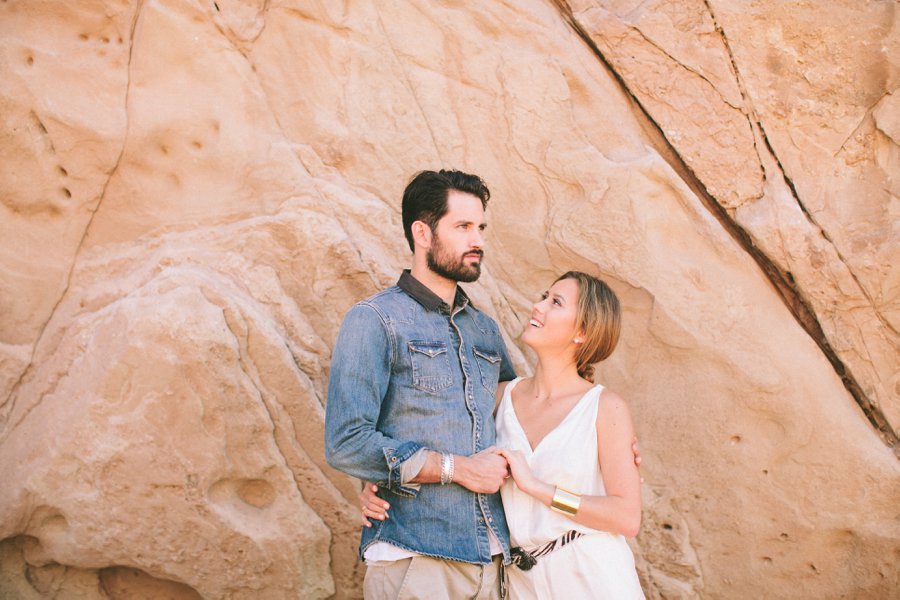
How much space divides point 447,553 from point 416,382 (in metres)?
0.58

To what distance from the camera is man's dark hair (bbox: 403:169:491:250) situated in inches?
117

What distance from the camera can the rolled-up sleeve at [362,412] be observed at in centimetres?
247

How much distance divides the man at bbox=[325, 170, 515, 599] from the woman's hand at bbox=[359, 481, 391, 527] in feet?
0.12

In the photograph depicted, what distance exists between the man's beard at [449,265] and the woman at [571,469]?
31cm

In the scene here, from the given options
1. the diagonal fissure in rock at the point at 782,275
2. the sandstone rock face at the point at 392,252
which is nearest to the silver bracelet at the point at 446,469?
the sandstone rock face at the point at 392,252

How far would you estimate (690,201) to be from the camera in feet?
12.3

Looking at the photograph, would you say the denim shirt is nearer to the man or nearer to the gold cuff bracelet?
the man

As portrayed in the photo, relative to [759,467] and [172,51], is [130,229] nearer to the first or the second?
[172,51]

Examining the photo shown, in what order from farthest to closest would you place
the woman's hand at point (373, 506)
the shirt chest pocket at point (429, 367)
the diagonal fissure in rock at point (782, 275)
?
1. the diagonal fissure in rock at point (782, 275)
2. the shirt chest pocket at point (429, 367)
3. the woman's hand at point (373, 506)

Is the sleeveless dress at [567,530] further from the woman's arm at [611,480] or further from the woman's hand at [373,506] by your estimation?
the woman's hand at [373,506]

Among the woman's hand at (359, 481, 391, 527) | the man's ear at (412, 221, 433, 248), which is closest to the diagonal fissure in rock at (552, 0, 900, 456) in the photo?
the man's ear at (412, 221, 433, 248)

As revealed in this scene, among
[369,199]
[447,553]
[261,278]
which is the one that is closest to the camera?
[447,553]

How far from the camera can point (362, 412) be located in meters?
2.50

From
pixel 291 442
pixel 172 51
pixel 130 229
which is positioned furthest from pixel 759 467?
pixel 172 51
